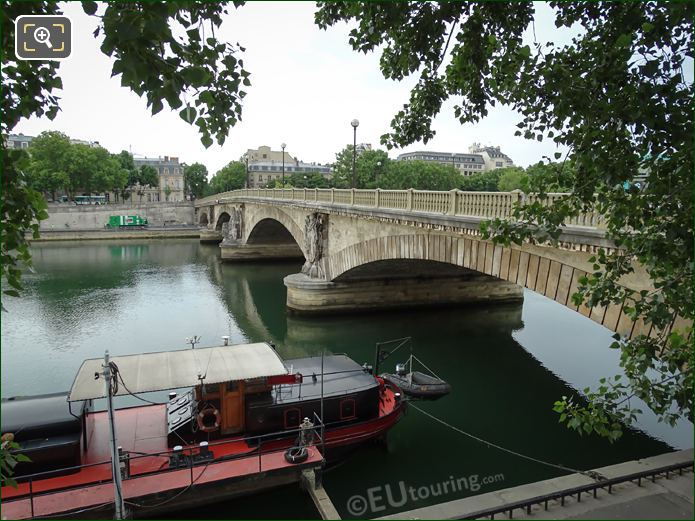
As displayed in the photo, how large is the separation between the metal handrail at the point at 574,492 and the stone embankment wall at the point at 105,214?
69.0m

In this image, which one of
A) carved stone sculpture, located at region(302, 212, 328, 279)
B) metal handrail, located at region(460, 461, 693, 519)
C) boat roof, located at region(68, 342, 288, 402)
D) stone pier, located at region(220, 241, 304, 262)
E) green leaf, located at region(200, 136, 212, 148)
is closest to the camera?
green leaf, located at region(200, 136, 212, 148)

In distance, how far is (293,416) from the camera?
10.8 meters

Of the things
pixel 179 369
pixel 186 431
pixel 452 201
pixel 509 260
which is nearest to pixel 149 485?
pixel 186 431

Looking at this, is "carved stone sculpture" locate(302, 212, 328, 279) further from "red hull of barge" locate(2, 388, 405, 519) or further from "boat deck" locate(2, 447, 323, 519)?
"boat deck" locate(2, 447, 323, 519)

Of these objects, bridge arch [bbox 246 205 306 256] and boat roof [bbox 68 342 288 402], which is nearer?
boat roof [bbox 68 342 288 402]

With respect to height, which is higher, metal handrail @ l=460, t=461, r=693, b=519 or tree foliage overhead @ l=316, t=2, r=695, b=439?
tree foliage overhead @ l=316, t=2, r=695, b=439

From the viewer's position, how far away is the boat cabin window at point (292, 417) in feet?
35.2

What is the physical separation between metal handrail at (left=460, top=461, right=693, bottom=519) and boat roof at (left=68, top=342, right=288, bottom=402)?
18.5ft

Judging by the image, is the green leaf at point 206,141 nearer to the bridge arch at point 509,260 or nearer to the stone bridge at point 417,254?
the stone bridge at point 417,254

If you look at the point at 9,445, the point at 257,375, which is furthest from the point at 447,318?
the point at 9,445

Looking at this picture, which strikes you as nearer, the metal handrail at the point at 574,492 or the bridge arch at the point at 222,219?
the metal handrail at the point at 574,492

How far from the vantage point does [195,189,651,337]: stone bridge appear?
10.7 m

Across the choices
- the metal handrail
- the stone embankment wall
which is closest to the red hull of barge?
the metal handrail

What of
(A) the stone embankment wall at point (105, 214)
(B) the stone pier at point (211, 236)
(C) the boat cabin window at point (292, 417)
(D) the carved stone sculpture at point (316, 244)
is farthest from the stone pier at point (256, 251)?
(C) the boat cabin window at point (292, 417)
